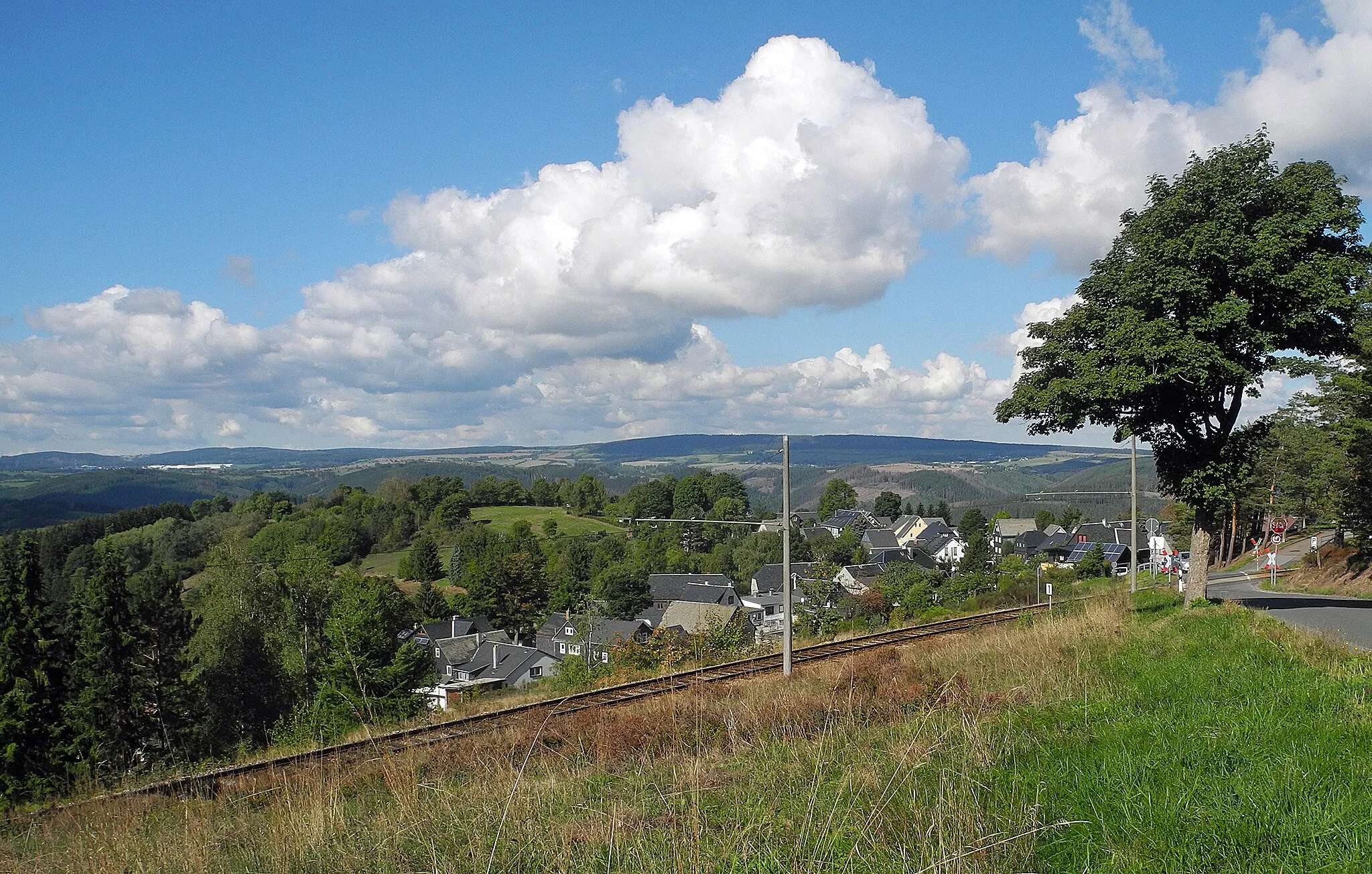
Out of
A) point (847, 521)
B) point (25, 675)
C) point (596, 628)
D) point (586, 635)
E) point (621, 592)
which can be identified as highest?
point (25, 675)

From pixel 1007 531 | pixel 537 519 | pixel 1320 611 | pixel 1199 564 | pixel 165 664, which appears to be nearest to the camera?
pixel 1199 564

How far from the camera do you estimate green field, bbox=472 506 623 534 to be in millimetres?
108363

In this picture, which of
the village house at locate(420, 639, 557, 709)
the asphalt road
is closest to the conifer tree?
the village house at locate(420, 639, 557, 709)

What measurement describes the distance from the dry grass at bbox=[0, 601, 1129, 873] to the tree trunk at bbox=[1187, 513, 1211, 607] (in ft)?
28.2

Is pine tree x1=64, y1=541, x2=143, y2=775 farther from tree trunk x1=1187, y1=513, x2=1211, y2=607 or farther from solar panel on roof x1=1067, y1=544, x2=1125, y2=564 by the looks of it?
solar panel on roof x1=1067, y1=544, x2=1125, y2=564

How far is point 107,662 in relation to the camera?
94.7 ft

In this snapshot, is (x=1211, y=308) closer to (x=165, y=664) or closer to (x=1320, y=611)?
(x=1320, y=611)

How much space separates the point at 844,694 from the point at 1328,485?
3976 centimetres

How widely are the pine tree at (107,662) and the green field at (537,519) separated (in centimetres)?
7477

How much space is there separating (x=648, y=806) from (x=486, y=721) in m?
7.21

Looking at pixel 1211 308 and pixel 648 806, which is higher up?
pixel 1211 308

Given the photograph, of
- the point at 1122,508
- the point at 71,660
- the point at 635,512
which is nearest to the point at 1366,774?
the point at 71,660

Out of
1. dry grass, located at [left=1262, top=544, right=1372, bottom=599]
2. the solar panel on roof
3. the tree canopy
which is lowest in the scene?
the solar panel on roof

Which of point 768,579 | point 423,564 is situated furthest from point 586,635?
point 423,564
